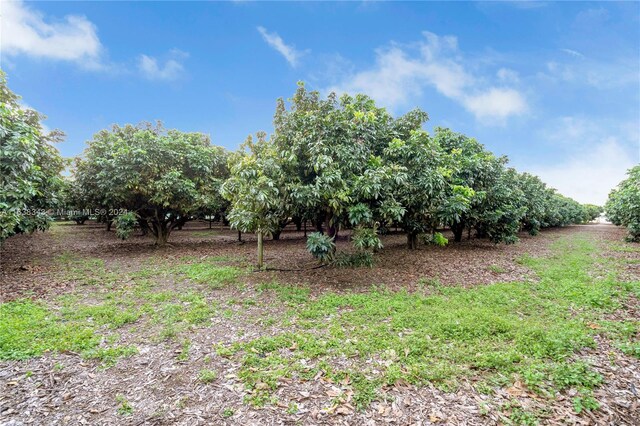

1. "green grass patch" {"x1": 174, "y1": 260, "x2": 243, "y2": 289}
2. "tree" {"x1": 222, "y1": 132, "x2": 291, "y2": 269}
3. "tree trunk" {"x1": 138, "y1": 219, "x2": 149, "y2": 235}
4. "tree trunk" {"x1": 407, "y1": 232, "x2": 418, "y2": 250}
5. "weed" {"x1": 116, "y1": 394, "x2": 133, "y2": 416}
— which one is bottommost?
"weed" {"x1": 116, "y1": 394, "x2": 133, "y2": 416}

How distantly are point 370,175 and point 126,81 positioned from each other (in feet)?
31.7

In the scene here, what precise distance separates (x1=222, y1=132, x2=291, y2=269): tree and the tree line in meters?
0.03

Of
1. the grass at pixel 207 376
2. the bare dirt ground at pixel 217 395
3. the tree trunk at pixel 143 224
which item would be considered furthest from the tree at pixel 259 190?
the tree trunk at pixel 143 224

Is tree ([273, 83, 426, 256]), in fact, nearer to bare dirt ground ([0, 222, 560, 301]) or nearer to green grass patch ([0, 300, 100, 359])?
bare dirt ground ([0, 222, 560, 301])

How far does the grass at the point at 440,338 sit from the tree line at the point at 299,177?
1.76 metres

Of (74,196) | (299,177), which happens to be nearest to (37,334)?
(299,177)

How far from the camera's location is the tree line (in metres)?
6.10

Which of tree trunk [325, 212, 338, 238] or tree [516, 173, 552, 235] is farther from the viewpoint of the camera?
tree [516, 173, 552, 235]

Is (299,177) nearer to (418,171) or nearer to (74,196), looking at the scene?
(418,171)

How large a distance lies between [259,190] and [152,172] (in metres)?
6.02

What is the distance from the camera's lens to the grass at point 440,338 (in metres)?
3.14

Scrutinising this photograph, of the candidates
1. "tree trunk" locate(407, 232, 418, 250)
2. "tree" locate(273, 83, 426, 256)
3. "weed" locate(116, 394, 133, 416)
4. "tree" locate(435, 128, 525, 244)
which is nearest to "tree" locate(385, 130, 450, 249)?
"tree" locate(273, 83, 426, 256)

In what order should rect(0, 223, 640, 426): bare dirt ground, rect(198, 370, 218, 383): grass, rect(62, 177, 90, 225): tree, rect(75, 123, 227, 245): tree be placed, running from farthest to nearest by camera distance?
1. rect(62, 177, 90, 225): tree
2. rect(75, 123, 227, 245): tree
3. rect(198, 370, 218, 383): grass
4. rect(0, 223, 640, 426): bare dirt ground

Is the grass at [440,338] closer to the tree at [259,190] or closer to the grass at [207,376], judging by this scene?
the grass at [207,376]
